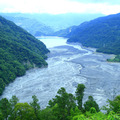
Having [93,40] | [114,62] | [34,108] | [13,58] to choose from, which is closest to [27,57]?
[13,58]

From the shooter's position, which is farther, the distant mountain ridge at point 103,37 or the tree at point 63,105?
the distant mountain ridge at point 103,37

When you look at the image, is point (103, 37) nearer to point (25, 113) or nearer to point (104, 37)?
point (104, 37)

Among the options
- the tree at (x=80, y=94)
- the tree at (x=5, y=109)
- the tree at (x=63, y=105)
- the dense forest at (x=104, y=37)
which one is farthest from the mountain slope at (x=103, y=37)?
the tree at (x=5, y=109)

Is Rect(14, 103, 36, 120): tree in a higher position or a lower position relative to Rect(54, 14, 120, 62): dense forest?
lower

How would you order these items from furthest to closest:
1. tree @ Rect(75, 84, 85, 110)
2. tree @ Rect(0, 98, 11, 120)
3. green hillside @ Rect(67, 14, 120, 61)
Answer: green hillside @ Rect(67, 14, 120, 61), tree @ Rect(75, 84, 85, 110), tree @ Rect(0, 98, 11, 120)

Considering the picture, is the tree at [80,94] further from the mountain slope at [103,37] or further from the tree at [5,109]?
the mountain slope at [103,37]

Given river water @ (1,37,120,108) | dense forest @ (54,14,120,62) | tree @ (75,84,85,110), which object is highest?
dense forest @ (54,14,120,62)

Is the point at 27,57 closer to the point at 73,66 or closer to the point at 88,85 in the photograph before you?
the point at 73,66

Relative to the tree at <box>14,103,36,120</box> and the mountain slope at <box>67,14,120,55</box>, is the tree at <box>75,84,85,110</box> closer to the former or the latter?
the tree at <box>14,103,36,120</box>

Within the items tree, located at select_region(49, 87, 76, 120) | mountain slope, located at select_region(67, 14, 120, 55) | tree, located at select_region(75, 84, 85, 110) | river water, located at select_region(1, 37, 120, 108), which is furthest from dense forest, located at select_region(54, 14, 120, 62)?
tree, located at select_region(49, 87, 76, 120)

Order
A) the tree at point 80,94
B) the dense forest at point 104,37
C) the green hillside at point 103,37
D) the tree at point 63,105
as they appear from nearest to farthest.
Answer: the tree at point 63,105 → the tree at point 80,94 → the dense forest at point 104,37 → the green hillside at point 103,37

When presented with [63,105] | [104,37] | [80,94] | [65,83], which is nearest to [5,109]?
[63,105]
